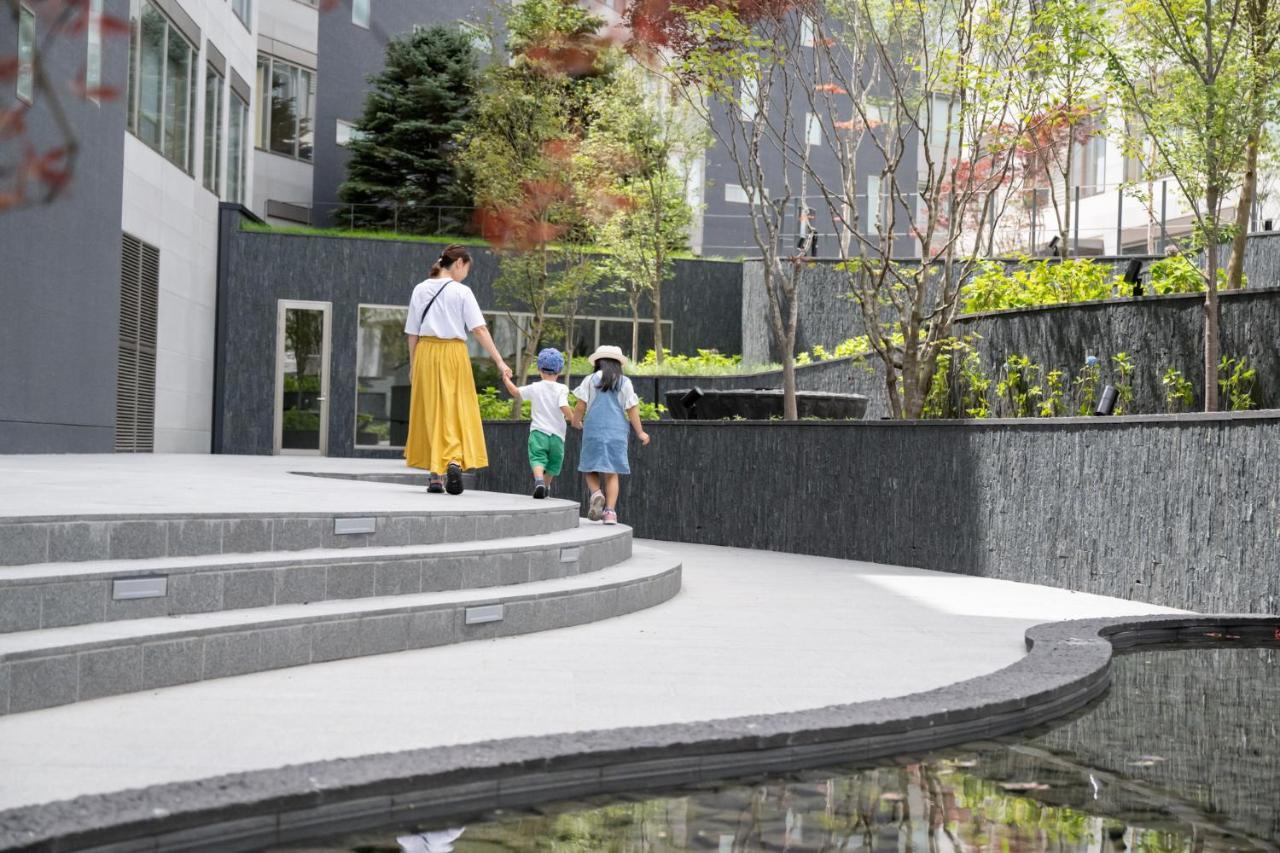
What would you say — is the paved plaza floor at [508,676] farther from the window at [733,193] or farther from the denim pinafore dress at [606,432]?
the window at [733,193]

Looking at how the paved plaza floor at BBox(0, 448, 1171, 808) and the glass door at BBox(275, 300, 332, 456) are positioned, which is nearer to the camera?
the paved plaza floor at BBox(0, 448, 1171, 808)

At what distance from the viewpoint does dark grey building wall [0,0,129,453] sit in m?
13.3

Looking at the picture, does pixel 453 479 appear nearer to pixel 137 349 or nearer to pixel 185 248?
pixel 137 349

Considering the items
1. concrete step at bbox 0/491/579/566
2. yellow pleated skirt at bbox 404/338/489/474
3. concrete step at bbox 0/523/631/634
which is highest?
yellow pleated skirt at bbox 404/338/489/474

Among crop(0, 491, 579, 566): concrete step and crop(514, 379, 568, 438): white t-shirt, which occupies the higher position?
crop(514, 379, 568, 438): white t-shirt

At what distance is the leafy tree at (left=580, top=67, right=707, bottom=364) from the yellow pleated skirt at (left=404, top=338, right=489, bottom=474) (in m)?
14.6

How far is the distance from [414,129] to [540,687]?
26001 millimetres

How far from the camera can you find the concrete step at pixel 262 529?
5.49 metres

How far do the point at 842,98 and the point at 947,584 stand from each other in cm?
1983

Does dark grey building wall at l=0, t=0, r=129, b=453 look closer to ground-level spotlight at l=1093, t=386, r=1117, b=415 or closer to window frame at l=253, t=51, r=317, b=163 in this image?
ground-level spotlight at l=1093, t=386, r=1117, b=415

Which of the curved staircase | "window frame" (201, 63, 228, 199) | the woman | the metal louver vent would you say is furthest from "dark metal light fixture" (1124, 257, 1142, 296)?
"window frame" (201, 63, 228, 199)

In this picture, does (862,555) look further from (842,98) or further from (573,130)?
(842,98)

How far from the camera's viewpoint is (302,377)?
77.4ft

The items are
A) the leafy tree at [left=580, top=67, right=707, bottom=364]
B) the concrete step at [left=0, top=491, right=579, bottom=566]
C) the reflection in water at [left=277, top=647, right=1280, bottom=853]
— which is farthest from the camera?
the leafy tree at [left=580, top=67, right=707, bottom=364]
